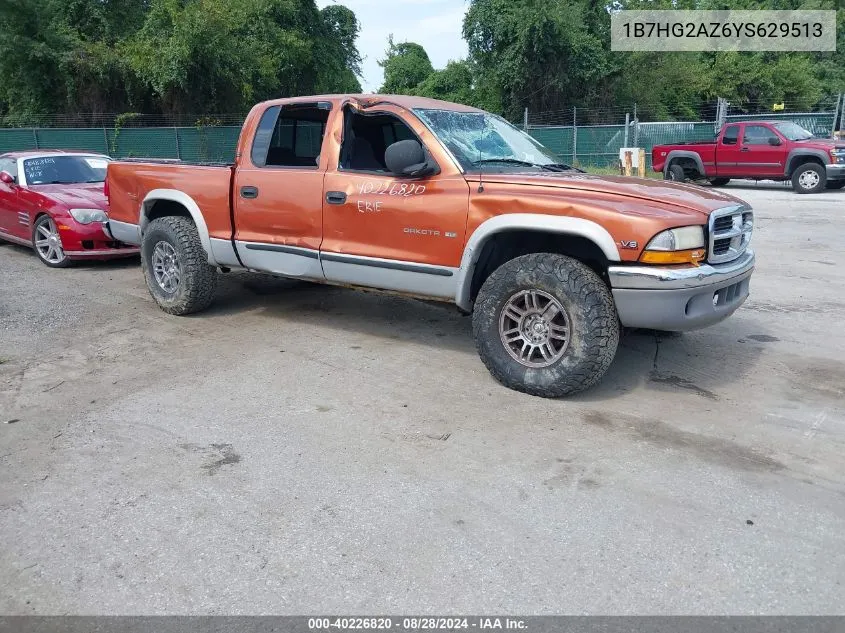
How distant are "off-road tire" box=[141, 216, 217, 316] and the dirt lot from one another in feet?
1.22

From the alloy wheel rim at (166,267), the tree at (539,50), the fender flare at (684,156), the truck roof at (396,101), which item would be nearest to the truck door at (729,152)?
the fender flare at (684,156)

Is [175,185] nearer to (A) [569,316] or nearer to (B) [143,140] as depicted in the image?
(A) [569,316]

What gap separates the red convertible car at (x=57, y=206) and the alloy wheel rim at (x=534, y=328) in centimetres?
587

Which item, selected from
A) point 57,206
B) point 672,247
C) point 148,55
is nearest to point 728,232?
point 672,247

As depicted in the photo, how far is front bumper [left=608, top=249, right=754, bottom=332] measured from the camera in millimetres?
4227

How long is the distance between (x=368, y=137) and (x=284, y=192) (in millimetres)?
783

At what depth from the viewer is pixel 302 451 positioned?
3.94 m

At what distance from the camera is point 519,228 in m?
4.55

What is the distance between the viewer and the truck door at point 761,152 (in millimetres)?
17656

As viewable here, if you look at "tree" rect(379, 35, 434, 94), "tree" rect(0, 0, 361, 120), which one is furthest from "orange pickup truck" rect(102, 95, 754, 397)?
"tree" rect(379, 35, 434, 94)

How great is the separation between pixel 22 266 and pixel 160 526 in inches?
279

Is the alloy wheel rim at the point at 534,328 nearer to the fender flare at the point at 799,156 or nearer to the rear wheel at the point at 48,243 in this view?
the rear wheel at the point at 48,243

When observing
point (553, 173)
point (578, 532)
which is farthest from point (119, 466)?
point (553, 173)

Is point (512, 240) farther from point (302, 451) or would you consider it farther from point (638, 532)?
point (638, 532)
